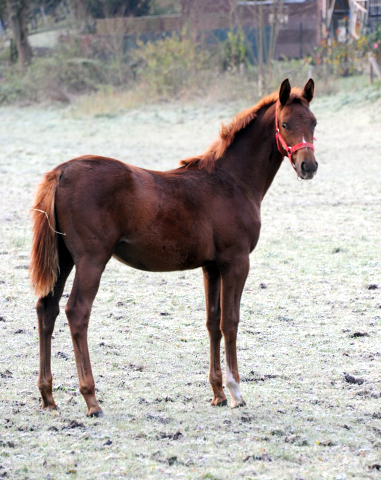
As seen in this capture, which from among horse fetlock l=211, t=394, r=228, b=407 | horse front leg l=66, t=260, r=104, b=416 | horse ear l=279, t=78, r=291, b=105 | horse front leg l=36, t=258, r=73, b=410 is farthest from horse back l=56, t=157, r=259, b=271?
horse fetlock l=211, t=394, r=228, b=407

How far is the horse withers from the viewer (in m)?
3.68

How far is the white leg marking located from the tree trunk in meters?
31.3

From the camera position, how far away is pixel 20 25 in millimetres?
32750

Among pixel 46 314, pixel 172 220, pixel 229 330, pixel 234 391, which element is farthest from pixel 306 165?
pixel 46 314

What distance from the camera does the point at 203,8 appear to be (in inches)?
1310

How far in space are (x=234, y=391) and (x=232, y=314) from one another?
1.66ft

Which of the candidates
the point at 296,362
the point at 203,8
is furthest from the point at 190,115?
the point at 296,362

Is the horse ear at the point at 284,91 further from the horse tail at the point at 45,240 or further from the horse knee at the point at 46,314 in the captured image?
the horse knee at the point at 46,314

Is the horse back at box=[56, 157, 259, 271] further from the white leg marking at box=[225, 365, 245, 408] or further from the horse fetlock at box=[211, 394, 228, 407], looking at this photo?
the horse fetlock at box=[211, 394, 228, 407]

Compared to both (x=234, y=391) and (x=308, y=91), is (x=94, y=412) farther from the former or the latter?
(x=308, y=91)

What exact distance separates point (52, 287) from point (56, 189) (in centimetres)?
60

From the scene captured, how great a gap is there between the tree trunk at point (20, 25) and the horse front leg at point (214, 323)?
1217 inches

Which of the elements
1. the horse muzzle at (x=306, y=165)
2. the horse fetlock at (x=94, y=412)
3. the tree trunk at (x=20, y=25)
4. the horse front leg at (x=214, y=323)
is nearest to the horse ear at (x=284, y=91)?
the horse muzzle at (x=306, y=165)

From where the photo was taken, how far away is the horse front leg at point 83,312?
365 centimetres
